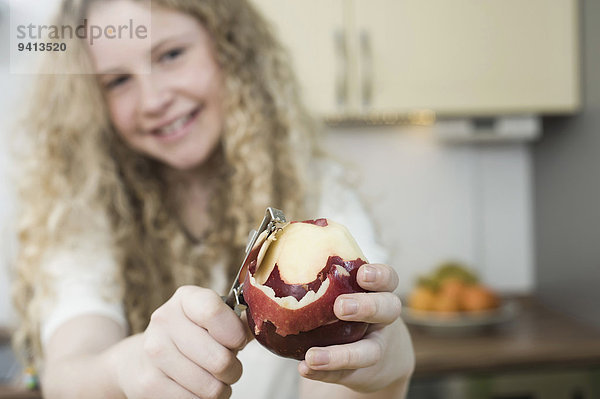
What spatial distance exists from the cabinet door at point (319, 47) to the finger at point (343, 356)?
1.23 meters

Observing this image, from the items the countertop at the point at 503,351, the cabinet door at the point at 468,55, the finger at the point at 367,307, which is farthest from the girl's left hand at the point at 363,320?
the cabinet door at the point at 468,55

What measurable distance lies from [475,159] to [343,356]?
1.74 m

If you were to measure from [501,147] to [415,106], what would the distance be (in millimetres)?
533

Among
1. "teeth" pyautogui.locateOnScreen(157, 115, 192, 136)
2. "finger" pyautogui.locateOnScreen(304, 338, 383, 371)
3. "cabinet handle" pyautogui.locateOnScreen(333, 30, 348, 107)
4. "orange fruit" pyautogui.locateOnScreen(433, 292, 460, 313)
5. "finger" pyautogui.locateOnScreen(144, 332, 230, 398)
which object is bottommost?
"orange fruit" pyautogui.locateOnScreen(433, 292, 460, 313)

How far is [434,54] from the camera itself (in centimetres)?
165

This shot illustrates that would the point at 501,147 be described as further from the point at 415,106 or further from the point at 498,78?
the point at 415,106

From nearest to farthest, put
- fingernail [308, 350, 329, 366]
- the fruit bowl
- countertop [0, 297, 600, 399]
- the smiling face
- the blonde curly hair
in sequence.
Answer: fingernail [308, 350, 329, 366] < the smiling face < the blonde curly hair < countertop [0, 297, 600, 399] < the fruit bowl

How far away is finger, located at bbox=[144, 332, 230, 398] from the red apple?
0.05 metres

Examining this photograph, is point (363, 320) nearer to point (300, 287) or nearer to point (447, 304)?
point (300, 287)

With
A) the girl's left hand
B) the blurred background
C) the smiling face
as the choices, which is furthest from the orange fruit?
the girl's left hand

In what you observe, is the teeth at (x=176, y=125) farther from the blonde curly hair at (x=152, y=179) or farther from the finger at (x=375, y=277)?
the finger at (x=375, y=277)

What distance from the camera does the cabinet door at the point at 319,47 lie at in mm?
1585

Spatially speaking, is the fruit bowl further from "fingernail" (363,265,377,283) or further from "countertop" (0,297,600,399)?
"fingernail" (363,265,377,283)

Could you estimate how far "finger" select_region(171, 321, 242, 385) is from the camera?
42 cm
